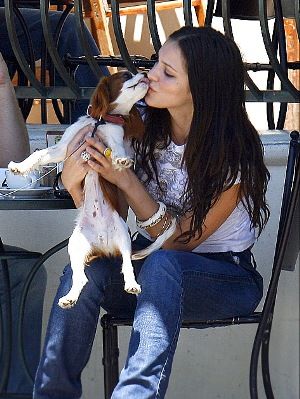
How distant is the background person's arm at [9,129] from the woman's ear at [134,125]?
435 millimetres

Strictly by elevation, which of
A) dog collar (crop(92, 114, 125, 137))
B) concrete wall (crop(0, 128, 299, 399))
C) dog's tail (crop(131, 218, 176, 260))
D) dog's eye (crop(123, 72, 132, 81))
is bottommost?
concrete wall (crop(0, 128, 299, 399))

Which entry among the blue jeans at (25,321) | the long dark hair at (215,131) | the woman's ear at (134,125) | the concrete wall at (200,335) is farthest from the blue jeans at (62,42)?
the long dark hair at (215,131)

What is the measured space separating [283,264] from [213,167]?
342 mm

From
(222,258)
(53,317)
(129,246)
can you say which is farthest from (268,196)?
(53,317)

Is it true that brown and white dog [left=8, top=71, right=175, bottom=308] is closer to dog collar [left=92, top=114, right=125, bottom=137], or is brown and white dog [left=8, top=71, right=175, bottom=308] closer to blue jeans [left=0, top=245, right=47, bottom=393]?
dog collar [left=92, top=114, right=125, bottom=137]

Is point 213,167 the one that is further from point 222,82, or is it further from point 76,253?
point 76,253

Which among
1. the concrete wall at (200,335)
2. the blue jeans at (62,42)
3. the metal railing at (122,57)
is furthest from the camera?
the blue jeans at (62,42)

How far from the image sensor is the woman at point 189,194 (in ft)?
8.58

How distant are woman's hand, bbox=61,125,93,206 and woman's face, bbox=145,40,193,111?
0.21m

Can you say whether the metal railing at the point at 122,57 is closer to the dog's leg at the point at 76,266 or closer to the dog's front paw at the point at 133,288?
the dog's leg at the point at 76,266

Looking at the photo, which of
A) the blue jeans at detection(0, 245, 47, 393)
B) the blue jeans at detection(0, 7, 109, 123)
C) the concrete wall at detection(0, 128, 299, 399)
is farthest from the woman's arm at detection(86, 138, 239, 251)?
the blue jeans at detection(0, 7, 109, 123)

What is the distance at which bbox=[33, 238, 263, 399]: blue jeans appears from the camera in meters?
2.43

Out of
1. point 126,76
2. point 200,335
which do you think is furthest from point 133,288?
point 200,335

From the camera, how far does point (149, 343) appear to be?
244cm
